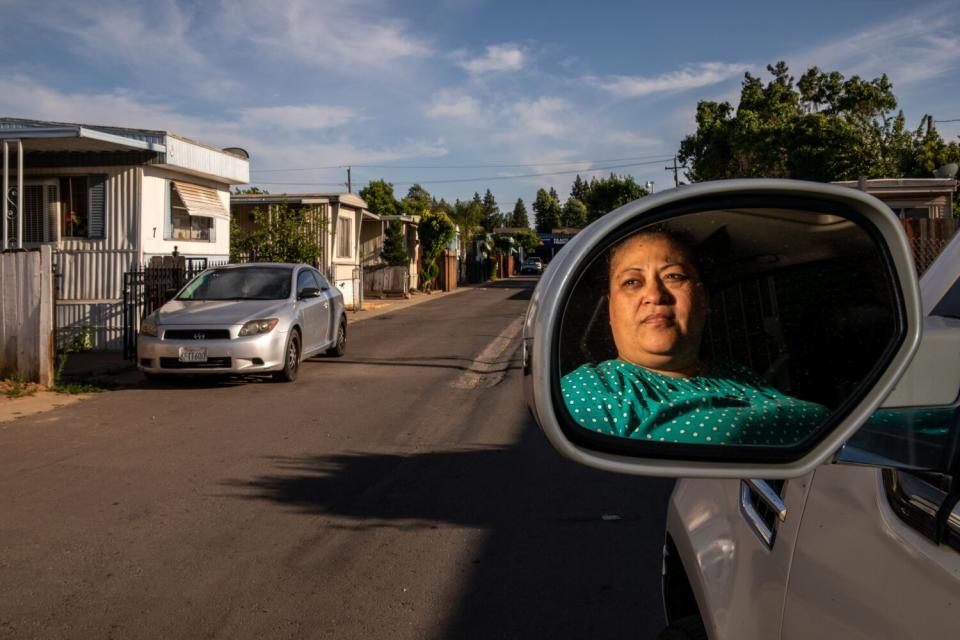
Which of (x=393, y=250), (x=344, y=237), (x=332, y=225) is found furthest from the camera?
(x=393, y=250)

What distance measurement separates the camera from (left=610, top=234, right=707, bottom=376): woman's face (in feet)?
4.95

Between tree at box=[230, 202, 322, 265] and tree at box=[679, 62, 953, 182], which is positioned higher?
tree at box=[679, 62, 953, 182]

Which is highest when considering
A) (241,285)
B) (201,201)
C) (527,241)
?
(527,241)

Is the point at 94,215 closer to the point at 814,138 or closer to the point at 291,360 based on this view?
the point at 291,360

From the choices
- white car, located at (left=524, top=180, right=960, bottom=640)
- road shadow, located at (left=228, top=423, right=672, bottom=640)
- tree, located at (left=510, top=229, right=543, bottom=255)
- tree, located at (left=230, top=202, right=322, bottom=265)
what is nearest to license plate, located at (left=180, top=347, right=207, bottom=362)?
road shadow, located at (left=228, top=423, right=672, bottom=640)

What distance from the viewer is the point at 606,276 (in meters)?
1.53

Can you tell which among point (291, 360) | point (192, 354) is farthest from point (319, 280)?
point (192, 354)

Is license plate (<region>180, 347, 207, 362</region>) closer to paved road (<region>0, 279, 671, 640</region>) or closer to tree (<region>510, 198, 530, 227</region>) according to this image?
paved road (<region>0, 279, 671, 640</region>)

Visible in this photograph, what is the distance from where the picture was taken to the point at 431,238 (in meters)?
39.1

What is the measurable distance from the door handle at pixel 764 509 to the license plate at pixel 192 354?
375 inches

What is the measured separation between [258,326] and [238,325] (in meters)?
0.25

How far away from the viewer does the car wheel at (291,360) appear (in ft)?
38.4

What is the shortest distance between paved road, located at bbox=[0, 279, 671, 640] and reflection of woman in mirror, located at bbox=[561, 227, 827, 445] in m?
2.81

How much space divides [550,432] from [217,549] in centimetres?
428
